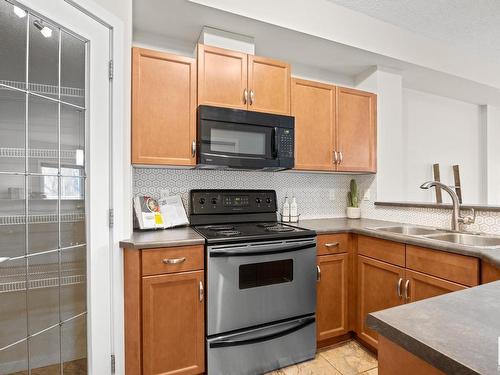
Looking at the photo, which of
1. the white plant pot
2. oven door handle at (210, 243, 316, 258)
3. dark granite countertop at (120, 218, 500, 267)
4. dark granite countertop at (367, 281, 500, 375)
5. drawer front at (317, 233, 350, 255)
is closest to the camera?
dark granite countertop at (367, 281, 500, 375)

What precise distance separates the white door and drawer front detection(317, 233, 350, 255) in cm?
142

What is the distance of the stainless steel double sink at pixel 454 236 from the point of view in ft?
5.95

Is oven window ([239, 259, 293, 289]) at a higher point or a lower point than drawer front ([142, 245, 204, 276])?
lower

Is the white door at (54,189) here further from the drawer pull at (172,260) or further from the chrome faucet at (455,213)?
the chrome faucet at (455,213)

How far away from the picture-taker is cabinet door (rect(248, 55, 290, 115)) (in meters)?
2.14

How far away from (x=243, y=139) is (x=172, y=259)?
3.24ft

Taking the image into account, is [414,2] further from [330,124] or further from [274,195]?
[274,195]

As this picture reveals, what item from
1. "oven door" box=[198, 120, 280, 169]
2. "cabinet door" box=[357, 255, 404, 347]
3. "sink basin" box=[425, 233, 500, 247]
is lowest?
"cabinet door" box=[357, 255, 404, 347]

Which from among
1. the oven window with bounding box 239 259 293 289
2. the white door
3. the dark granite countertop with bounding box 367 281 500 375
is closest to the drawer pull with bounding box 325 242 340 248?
the oven window with bounding box 239 259 293 289

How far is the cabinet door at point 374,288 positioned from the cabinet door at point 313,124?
2.86 ft

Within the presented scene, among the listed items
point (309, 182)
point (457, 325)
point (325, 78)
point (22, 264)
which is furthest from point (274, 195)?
point (457, 325)

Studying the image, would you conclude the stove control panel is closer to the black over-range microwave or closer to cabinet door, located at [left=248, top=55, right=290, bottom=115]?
the black over-range microwave

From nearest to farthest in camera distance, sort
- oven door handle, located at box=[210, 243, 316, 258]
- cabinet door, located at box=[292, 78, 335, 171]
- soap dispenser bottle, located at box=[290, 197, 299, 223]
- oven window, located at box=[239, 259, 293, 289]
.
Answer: oven door handle, located at box=[210, 243, 316, 258], oven window, located at box=[239, 259, 293, 289], cabinet door, located at box=[292, 78, 335, 171], soap dispenser bottle, located at box=[290, 197, 299, 223]

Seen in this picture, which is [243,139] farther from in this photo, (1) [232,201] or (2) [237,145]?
(1) [232,201]
